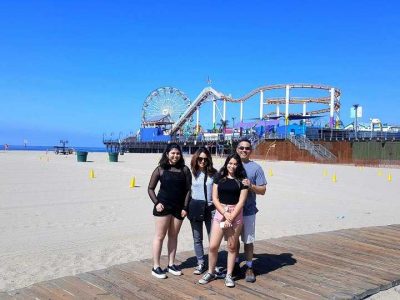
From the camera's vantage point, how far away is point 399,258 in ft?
19.0

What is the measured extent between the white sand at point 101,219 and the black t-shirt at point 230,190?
2.54 meters

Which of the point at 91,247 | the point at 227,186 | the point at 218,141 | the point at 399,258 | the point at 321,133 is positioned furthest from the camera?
the point at 218,141

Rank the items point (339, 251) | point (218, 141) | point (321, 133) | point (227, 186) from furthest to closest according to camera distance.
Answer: point (218, 141)
point (321, 133)
point (339, 251)
point (227, 186)

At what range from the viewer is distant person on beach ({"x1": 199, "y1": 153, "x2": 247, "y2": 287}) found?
14.2 ft

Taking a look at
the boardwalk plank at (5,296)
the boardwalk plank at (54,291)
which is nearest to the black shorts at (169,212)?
the boardwalk plank at (54,291)

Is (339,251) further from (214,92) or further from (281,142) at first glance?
(214,92)

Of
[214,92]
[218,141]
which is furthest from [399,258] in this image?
[214,92]

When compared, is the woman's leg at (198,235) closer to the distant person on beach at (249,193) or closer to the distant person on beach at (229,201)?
→ the distant person on beach at (229,201)

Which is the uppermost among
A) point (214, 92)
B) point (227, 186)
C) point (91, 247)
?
point (214, 92)

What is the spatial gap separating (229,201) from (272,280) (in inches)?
42.9

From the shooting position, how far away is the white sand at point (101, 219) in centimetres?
632

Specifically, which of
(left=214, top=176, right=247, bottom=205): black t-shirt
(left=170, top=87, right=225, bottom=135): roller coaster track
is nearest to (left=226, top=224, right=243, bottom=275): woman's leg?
(left=214, top=176, right=247, bottom=205): black t-shirt

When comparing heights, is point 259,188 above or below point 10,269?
above

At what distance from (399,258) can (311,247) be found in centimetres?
119
